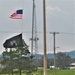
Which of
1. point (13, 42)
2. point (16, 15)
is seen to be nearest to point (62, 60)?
point (16, 15)

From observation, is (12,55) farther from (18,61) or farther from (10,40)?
(10,40)

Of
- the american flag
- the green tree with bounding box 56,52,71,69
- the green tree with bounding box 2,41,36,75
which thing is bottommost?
the green tree with bounding box 56,52,71,69

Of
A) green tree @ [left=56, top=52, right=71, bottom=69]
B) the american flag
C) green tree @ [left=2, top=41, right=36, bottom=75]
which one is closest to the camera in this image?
the american flag

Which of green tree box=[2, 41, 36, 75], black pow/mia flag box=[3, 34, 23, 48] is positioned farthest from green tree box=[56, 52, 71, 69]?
black pow/mia flag box=[3, 34, 23, 48]

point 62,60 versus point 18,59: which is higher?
point 18,59

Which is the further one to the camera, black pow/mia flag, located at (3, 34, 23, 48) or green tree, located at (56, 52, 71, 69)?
green tree, located at (56, 52, 71, 69)

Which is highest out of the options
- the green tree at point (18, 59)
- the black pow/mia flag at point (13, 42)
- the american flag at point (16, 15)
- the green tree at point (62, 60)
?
the american flag at point (16, 15)

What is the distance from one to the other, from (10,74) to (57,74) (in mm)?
18184

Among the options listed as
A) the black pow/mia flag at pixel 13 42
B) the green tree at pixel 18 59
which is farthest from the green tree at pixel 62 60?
the black pow/mia flag at pixel 13 42

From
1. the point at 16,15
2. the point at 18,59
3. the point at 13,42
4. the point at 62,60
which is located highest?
the point at 16,15

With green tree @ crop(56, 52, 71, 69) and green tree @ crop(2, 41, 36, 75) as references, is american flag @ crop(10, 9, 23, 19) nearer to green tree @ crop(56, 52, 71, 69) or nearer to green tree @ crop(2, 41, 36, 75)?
green tree @ crop(2, 41, 36, 75)

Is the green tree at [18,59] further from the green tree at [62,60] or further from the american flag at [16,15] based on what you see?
the green tree at [62,60]

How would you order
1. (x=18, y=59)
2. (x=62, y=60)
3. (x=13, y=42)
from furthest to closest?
(x=62, y=60) → (x=18, y=59) → (x=13, y=42)

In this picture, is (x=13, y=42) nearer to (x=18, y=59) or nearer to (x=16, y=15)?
(x=16, y=15)
